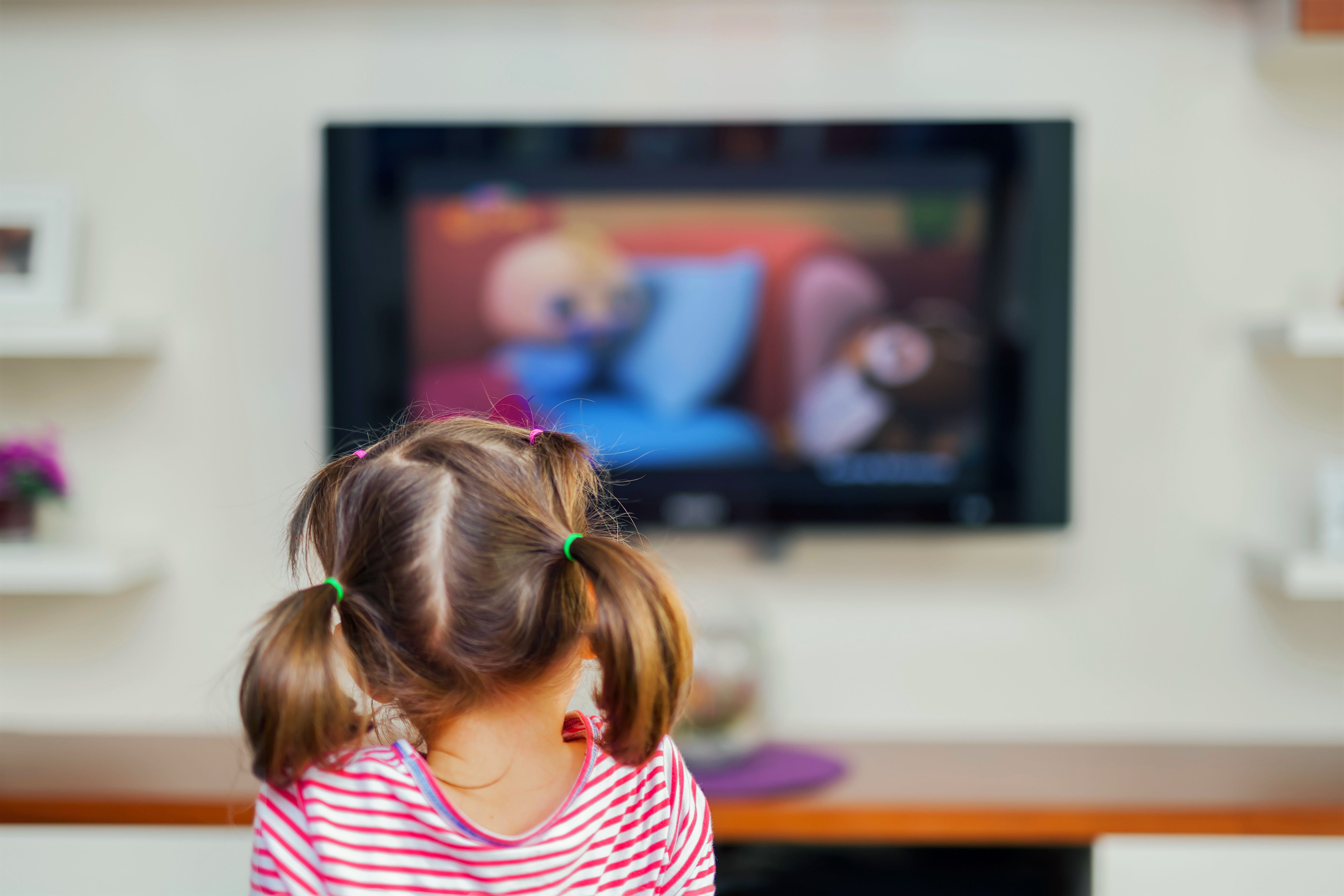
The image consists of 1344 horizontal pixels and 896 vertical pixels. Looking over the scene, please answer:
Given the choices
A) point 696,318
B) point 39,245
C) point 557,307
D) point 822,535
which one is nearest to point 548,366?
point 557,307

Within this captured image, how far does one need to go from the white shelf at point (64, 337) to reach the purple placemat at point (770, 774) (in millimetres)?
1100

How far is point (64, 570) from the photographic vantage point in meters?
1.77

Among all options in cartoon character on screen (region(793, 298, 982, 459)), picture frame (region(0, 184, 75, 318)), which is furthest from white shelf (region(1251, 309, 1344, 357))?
picture frame (region(0, 184, 75, 318))

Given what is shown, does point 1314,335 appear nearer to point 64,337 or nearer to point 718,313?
point 718,313

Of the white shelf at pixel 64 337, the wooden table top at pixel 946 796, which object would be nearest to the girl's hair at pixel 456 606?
the wooden table top at pixel 946 796

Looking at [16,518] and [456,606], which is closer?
[456,606]

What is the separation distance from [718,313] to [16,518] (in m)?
1.17

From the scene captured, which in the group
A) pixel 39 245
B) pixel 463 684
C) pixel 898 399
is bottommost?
pixel 463 684

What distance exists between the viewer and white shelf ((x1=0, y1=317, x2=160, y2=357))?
5.75 ft

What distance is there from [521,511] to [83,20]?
1641 millimetres

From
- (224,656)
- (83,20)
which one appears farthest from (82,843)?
(83,20)

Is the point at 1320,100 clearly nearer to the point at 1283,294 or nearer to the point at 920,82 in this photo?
the point at 1283,294

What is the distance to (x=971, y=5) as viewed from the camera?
190cm

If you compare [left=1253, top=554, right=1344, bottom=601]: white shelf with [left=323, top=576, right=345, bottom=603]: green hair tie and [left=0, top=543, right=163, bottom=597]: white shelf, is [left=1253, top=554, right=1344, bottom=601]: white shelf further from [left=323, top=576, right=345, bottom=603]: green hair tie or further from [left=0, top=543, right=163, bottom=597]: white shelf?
[left=0, top=543, right=163, bottom=597]: white shelf
